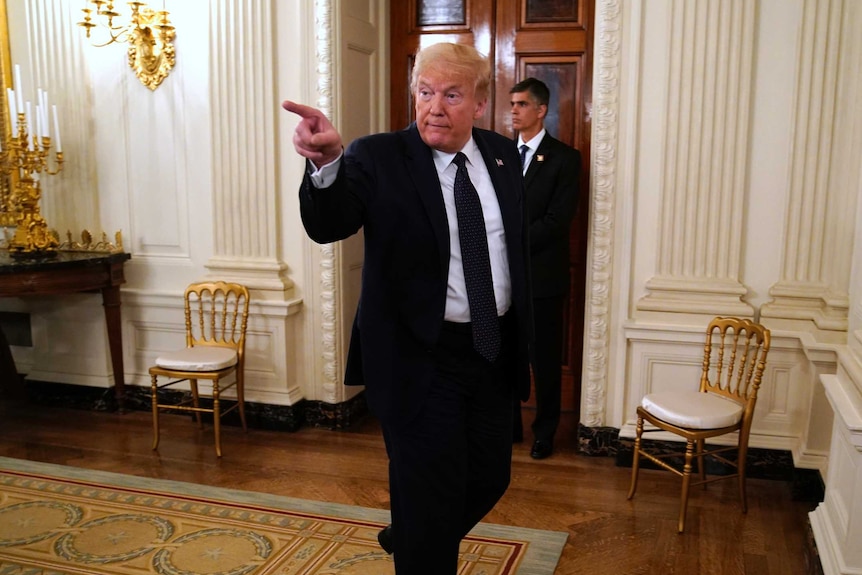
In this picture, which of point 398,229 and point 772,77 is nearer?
point 398,229

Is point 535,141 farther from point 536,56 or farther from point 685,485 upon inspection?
point 685,485

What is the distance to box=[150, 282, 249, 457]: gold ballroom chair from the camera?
448 cm

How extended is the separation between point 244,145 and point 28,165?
1.33 metres

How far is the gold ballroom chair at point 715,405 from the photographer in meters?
3.55

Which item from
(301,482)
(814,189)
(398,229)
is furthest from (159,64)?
(814,189)

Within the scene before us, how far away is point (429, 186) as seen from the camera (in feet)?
7.81

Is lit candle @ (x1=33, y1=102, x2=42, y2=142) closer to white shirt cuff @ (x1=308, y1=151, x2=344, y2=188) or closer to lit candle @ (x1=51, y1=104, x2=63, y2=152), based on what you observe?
lit candle @ (x1=51, y1=104, x2=63, y2=152)

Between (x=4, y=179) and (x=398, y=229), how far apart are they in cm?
389

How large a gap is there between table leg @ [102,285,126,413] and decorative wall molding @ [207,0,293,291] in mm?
647

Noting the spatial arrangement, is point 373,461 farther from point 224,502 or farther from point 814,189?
point 814,189

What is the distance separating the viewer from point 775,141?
159 inches

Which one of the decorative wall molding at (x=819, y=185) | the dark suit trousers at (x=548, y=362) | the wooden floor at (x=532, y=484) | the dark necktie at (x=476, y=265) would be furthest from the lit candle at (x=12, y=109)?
the decorative wall molding at (x=819, y=185)

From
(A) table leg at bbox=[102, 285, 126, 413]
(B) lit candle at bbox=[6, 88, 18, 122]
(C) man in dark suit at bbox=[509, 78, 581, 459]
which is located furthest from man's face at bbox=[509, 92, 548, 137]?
(B) lit candle at bbox=[6, 88, 18, 122]

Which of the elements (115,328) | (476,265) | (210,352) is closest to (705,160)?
(476,265)
